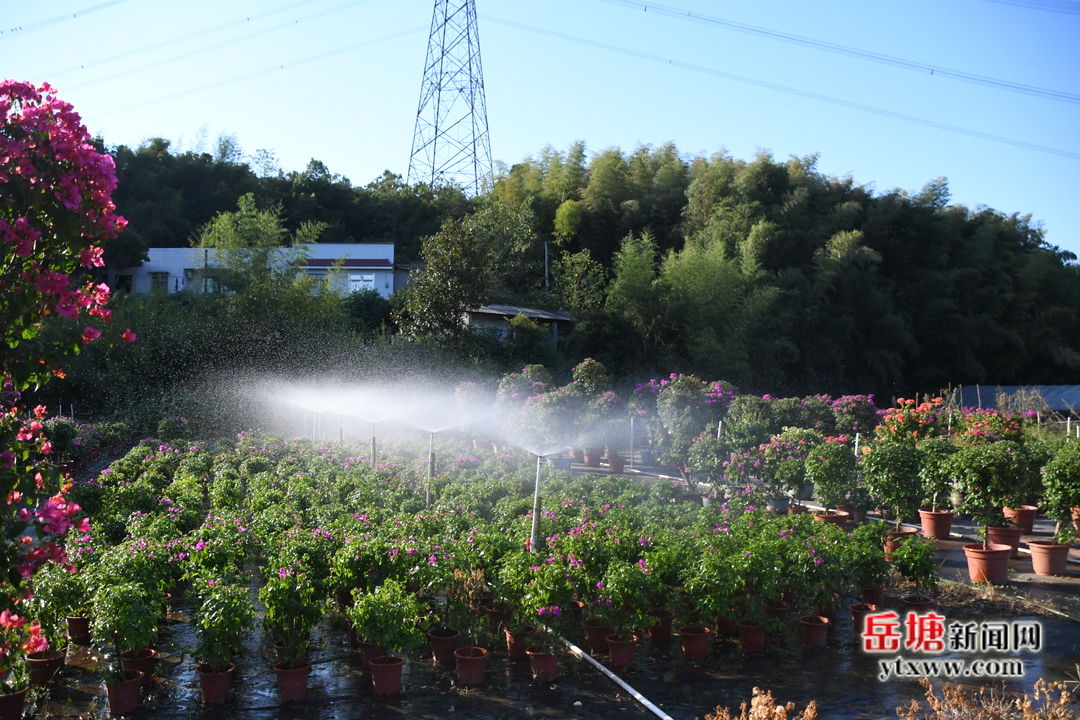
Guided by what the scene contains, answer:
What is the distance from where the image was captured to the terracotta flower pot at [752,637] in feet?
18.5

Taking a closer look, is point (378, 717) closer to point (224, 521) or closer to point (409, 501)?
point (224, 521)

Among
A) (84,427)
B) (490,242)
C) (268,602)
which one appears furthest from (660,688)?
(490,242)

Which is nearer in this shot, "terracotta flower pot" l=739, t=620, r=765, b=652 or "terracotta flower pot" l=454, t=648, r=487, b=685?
"terracotta flower pot" l=454, t=648, r=487, b=685

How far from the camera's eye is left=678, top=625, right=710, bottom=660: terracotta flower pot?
5512 millimetres

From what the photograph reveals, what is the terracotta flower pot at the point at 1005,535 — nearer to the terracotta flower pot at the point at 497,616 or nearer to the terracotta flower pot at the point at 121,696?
the terracotta flower pot at the point at 497,616

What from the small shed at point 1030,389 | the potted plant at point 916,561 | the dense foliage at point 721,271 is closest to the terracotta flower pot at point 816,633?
the potted plant at point 916,561

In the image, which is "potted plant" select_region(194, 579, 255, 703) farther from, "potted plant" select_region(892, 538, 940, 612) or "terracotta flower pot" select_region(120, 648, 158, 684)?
"potted plant" select_region(892, 538, 940, 612)

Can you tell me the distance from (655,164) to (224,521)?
Answer: 1231 inches

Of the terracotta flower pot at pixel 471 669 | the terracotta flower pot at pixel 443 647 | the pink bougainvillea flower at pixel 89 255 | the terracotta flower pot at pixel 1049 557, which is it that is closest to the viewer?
the pink bougainvillea flower at pixel 89 255

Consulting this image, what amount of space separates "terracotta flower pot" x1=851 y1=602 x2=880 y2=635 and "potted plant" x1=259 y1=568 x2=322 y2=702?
13.4 ft

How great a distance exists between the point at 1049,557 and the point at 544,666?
5758 mm

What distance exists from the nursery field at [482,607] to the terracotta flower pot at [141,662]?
0.04m

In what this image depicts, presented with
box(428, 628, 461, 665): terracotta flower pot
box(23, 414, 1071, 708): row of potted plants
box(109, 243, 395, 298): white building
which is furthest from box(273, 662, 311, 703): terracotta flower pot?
box(109, 243, 395, 298): white building

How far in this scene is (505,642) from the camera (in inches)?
231
